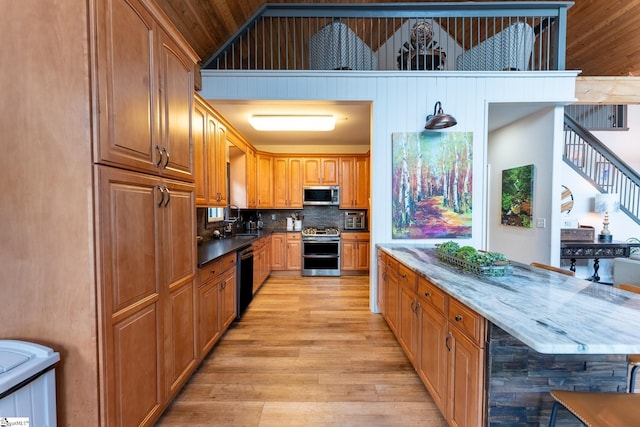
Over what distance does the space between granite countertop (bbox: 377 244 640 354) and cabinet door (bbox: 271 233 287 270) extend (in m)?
3.54

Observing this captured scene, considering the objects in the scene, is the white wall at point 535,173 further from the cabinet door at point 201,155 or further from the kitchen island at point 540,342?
the cabinet door at point 201,155

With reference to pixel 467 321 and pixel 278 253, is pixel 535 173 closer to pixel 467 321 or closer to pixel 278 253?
pixel 467 321

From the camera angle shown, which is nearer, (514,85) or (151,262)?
(151,262)

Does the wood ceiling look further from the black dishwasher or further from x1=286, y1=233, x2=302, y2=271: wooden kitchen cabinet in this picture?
x1=286, y1=233, x2=302, y2=271: wooden kitchen cabinet

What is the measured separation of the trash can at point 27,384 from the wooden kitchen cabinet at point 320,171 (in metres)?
4.54

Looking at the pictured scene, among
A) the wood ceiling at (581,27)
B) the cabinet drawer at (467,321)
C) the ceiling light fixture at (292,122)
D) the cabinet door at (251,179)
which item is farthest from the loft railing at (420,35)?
the cabinet drawer at (467,321)

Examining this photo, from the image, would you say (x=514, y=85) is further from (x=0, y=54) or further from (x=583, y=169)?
(x=0, y=54)

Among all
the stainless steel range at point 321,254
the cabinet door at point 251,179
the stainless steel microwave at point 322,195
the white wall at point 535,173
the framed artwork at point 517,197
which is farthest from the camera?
the stainless steel microwave at point 322,195

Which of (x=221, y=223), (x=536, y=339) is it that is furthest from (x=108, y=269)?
(x=221, y=223)

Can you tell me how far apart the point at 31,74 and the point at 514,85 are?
423cm

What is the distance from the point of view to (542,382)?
1.18 metres

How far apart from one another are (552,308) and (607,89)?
4045 mm

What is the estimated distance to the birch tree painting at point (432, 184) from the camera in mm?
3168

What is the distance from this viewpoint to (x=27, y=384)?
3.13ft
